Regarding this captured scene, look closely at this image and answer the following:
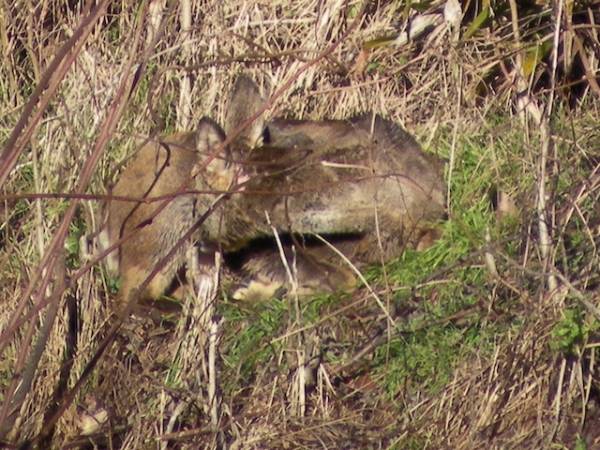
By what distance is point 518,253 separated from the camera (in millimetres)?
5594

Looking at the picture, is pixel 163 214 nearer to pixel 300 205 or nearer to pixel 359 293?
pixel 300 205

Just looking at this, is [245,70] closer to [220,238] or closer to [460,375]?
[220,238]

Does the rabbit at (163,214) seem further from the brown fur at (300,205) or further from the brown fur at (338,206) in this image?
the brown fur at (338,206)

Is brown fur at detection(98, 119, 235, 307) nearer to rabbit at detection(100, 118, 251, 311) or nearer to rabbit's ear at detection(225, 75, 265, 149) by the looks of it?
rabbit at detection(100, 118, 251, 311)

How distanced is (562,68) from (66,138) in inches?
A: 93.9

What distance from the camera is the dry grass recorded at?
16.9ft

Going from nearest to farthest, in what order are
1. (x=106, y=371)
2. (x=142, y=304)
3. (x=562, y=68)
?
1. (x=106, y=371)
2. (x=142, y=304)
3. (x=562, y=68)

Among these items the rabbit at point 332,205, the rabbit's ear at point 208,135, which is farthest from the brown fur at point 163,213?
the rabbit at point 332,205

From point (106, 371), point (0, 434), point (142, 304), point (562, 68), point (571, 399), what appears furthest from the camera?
point (562, 68)

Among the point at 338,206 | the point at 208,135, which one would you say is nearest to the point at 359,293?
the point at 338,206

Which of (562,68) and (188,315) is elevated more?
(562,68)

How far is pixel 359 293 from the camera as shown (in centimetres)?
587

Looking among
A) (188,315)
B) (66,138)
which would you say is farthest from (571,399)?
(66,138)

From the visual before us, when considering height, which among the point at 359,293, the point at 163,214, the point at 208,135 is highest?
the point at 208,135
